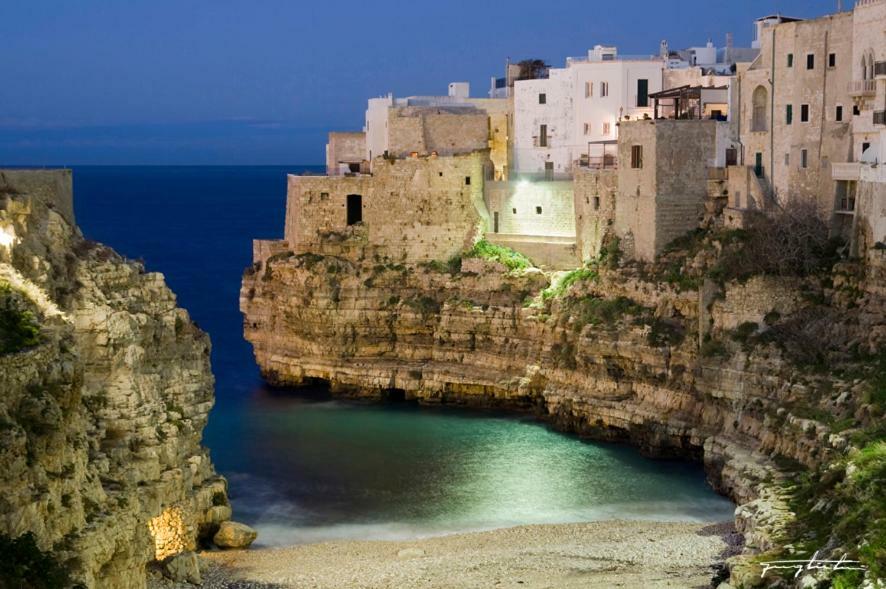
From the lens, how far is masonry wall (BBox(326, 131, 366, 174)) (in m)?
65.0

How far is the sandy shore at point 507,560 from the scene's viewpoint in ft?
115

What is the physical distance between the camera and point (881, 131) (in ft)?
142

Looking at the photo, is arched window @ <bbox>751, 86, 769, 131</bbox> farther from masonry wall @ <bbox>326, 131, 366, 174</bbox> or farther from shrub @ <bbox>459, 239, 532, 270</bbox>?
masonry wall @ <bbox>326, 131, 366, 174</bbox>

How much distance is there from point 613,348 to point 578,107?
11315 millimetres

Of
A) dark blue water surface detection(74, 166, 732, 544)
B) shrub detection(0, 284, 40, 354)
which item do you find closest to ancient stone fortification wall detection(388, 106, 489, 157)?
dark blue water surface detection(74, 166, 732, 544)

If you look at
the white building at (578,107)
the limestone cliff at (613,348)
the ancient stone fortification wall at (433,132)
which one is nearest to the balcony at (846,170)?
the limestone cliff at (613,348)

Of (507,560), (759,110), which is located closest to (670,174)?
(759,110)

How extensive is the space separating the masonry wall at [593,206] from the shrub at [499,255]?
203 cm

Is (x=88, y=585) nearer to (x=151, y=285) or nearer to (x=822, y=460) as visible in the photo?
(x=151, y=285)

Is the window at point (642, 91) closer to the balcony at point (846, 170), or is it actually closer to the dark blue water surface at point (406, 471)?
the balcony at point (846, 170)

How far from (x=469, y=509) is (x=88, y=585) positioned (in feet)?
57.6

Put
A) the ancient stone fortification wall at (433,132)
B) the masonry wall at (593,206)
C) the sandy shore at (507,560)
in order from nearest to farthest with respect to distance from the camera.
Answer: the sandy shore at (507,560) < the masonry wall at (593,206) < the ancient stone fortification wall at (433,132)

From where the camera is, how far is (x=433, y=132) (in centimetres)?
5947

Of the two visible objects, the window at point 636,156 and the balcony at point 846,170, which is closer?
the balcony at point 846,170
